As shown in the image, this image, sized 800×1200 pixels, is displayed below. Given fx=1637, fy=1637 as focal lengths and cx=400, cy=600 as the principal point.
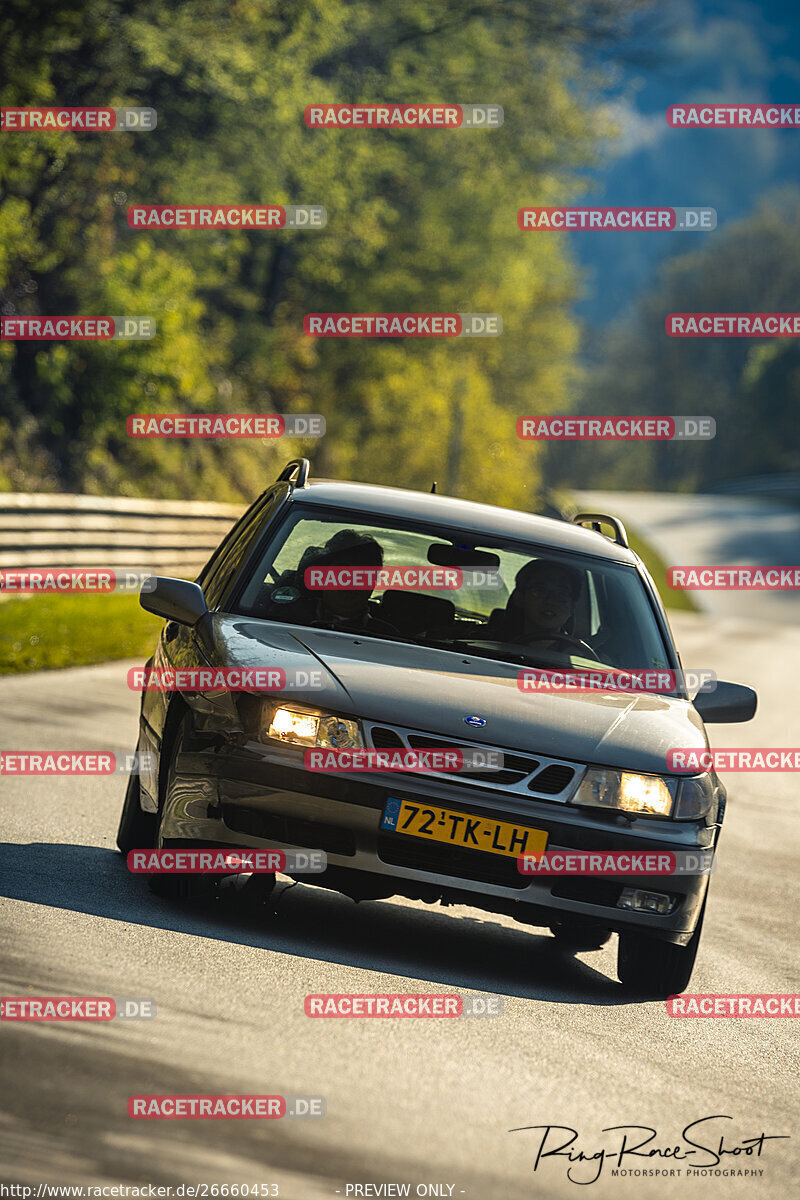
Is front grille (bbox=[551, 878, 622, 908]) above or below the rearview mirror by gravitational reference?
below

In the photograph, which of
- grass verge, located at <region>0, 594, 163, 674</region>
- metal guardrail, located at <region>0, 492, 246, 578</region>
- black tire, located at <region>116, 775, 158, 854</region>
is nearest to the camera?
black tire, located at <region>116, 775, 158, 854</region>

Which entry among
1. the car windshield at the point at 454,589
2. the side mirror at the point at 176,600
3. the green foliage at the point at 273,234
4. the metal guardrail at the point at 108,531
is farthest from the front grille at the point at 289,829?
the green foliage at the point at 273,234

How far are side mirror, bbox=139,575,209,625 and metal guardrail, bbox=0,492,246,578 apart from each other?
451 inches

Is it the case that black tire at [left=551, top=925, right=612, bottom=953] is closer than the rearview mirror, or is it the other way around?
black tire at [left=551, top=925, right=612, bottom=953]

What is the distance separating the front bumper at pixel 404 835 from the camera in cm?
548

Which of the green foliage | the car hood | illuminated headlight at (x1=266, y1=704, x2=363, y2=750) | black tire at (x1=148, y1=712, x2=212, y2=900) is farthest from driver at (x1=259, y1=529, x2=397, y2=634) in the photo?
the green foliage

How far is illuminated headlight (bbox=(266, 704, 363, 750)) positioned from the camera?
5570mm

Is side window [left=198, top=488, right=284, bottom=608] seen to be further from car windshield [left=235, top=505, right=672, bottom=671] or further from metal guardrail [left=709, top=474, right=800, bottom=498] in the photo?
metal guardrail [left=709, top=474, right=800, bottom=498]

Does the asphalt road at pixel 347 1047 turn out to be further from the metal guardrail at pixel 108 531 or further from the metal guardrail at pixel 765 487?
the metal guardrail at pixel 765 487

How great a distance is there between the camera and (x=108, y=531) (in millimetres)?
20625

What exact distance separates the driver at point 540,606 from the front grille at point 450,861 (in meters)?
1.40

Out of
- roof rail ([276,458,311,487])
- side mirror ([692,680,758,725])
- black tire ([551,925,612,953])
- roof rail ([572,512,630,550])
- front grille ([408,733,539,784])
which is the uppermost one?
roof rail ([276,458,311,487])

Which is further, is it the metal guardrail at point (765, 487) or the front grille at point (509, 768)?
the metal guardrail at point (765, 487)

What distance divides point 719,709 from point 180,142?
972 inches
